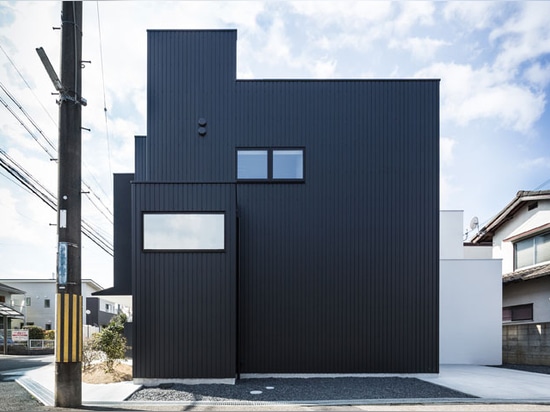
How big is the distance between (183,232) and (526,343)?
32.3ft

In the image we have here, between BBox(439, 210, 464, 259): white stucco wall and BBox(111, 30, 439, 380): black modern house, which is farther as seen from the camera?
BBox(439, 210, 464, 259): white stucco wall

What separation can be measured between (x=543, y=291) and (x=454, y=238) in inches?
110

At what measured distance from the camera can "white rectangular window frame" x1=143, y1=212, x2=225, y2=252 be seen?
23.6 ft

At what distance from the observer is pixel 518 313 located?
12906 mm

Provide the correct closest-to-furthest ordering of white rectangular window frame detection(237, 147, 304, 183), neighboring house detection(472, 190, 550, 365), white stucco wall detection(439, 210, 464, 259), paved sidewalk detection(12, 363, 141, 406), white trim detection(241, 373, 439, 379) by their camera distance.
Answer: paved sidewalk detection(12, 363, 141, 406)
white trim detection(241, 373, 439, 379)
white rectangular window frame detection(237, 147, 304, 183)
neighboring house detection(472, 190, 550, 365)
white stucco wall detection(439, 210, 464, 259)

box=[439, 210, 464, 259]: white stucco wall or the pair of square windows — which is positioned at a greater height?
the pair of square windows

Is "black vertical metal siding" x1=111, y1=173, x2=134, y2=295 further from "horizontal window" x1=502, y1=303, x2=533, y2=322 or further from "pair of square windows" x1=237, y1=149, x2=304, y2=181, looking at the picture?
"horizontal window" x1=502, y1=303, x2=533, y2=322

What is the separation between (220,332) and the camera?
7.02 m

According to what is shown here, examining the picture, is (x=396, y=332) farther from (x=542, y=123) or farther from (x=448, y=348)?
(x=542, y=123)

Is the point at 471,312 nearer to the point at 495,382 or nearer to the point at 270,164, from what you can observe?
the point at 495,382

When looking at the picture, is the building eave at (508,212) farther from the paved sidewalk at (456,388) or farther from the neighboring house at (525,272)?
the paved sidewalk at (456,388)

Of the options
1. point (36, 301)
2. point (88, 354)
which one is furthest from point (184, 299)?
point (36, 301)

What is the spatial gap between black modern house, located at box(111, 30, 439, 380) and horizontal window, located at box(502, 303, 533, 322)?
653 centimetres

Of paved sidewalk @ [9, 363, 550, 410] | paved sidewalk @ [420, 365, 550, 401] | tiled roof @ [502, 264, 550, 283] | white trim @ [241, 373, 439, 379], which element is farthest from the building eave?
white trim @ [241, 373, 439, 379]
